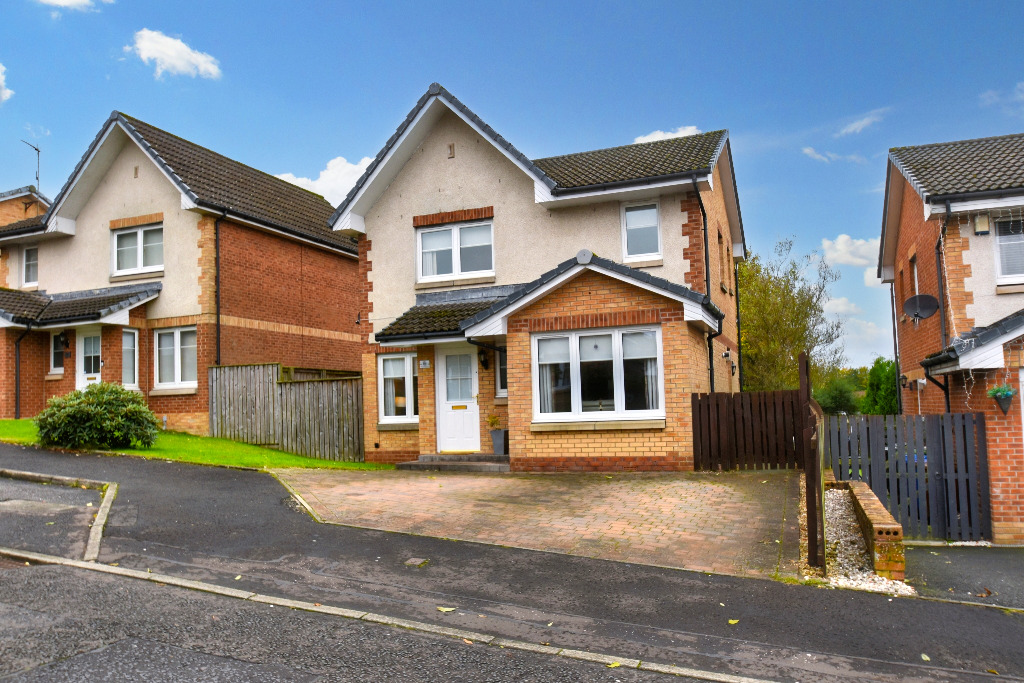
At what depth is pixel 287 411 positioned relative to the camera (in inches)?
734

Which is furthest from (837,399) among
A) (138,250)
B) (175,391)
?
(138,250)

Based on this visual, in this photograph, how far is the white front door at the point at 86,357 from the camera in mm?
20641

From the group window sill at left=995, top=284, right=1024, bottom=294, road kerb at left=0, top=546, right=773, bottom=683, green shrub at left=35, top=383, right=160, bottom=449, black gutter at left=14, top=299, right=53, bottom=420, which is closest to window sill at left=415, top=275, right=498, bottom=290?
green shrub at left=35, top=383, right=160, bottom=449

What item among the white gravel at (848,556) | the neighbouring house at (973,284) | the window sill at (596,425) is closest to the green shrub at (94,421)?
the window sill at (596,425)

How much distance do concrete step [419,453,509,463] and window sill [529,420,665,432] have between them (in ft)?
4.51

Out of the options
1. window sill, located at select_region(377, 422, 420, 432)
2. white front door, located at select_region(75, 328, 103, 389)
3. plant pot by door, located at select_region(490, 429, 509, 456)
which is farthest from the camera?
white front door, located at select_region(75, 328, 103, 389)

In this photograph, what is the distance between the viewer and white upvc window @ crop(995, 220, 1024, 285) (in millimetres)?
12852

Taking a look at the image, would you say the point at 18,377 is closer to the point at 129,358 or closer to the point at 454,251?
Answer: the point at 129,358

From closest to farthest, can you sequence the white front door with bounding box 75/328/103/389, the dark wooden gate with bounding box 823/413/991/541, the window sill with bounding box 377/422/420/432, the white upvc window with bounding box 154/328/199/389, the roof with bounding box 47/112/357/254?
the dark wooden gate with bounding box 823/413/991/541, the window sill with bounding box 377/422/420/432, the roof with bounding box 47/112/357/254, the white upvc window with bounding box 154/328/199/389, the white front door with bounding box 75/328/103/389

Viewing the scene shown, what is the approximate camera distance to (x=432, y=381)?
16469mm

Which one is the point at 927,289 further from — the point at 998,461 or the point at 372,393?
the point at 372,393

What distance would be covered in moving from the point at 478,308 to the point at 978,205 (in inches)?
357

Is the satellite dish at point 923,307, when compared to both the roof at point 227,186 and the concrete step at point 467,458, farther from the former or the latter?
the roof at point 227,186

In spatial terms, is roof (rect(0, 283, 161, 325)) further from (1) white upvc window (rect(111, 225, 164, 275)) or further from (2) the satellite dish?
(2) the satellite dish
